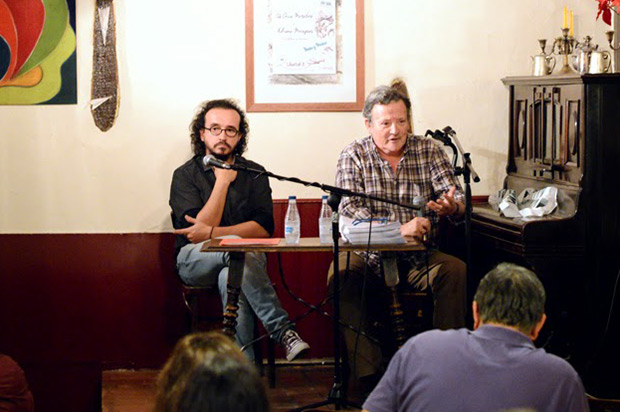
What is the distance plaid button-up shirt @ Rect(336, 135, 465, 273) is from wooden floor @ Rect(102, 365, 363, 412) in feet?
2.49

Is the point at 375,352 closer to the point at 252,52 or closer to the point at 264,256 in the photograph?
the point at 264,256

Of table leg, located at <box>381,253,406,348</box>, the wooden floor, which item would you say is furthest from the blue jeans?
table leg, located at <box>381,253,406,348</box>

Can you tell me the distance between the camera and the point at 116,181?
4.99 meters

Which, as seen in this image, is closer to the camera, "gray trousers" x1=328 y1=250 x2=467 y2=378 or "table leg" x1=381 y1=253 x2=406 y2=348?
"table leg" x1=381 y1=253 x2=406 y2=348

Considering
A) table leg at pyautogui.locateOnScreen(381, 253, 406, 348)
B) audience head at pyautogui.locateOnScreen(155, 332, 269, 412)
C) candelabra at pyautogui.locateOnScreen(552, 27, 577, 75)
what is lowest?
table leg at pyautogui.locateOnScreen(381, 253, 406, 348)

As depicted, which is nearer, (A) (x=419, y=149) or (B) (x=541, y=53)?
(A) (x=419, y=149)

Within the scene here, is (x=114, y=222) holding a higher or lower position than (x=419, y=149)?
lower

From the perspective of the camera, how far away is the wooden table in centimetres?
390

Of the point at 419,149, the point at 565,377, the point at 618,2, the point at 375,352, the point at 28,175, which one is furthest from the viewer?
the point at 28,175

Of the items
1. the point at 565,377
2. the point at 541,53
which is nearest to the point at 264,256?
the point at 541,53

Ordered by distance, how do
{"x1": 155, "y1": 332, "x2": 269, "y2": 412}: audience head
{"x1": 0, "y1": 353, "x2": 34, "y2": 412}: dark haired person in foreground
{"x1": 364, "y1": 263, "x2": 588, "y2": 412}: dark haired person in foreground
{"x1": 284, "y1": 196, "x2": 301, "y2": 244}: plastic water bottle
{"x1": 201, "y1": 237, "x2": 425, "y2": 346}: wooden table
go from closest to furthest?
{"x1": 155, "y1": 332, "x2": 269, "y2": 412}: audience head, {"x1": 364, "y1": 263, "x2": 588, "y2": 412}: dark haired person in foreground, {"x1": 0, "y1": 353, "x2": 34, "y2": 412}: dark haired person in foreground, {"x1": 201, "y1": 237, "x2": 425, "y2": 346}: wooden table, {"x1": 284, "y1": 196, "x2": 301, "y2": 244}: plastic water bottle

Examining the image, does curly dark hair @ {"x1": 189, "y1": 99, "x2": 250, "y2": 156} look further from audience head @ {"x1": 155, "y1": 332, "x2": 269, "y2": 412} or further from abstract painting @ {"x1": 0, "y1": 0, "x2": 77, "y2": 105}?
audience head @ {"x1": 155, "y1": 332, "x2": 269, "y2": 412}

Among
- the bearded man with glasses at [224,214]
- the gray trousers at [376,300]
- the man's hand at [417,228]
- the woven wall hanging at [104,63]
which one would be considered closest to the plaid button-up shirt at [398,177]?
the gray trousers at [376,300]

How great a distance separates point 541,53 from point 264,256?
195cm
